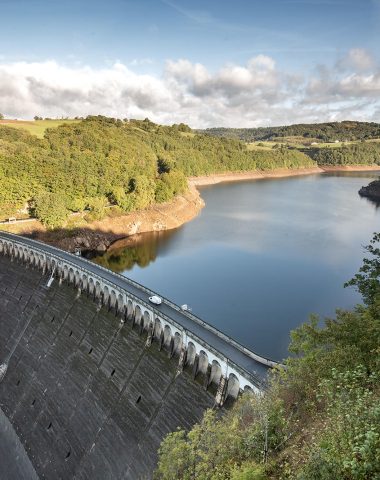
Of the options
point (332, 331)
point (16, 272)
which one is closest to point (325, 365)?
point (332, 331)

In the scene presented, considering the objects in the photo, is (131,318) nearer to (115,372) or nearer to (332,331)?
(115,372)

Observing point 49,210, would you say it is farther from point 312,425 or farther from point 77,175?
point 312,425

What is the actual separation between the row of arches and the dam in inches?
3.7

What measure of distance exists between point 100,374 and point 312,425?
22964 millimetres

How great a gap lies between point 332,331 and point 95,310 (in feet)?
81.6

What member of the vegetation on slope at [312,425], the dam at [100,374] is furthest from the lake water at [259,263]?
the vegetation on slope at [312,425]

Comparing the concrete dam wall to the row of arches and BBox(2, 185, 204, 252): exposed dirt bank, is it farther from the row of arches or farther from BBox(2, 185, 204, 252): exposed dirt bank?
BBox(2, 185, 204, 252): exposed dirt bank

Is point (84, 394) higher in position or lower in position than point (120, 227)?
lower

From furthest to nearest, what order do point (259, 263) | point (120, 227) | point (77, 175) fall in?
point (120, 227)
point (77, 175)
point (259, 263)

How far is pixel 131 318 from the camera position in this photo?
111ft

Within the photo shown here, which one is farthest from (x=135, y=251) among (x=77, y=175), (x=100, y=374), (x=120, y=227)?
(x=100, y=374)

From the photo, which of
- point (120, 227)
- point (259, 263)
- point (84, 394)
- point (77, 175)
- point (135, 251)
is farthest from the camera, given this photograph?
point (120, 227)

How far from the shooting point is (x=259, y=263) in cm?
→ 7038

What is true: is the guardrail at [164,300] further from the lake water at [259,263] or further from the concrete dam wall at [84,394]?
the lake water at [259,263]
